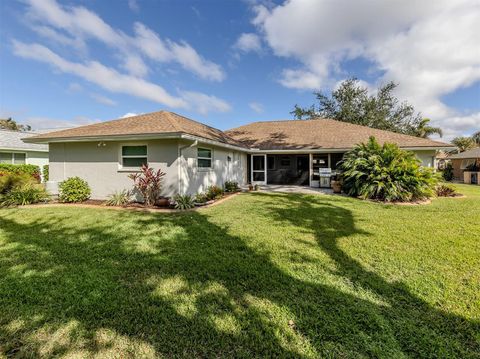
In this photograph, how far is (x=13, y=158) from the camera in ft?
60.4

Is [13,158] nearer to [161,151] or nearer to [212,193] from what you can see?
[161,151]

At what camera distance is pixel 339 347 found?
2271mm

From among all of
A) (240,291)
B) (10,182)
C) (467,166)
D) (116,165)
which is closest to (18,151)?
(10,182)

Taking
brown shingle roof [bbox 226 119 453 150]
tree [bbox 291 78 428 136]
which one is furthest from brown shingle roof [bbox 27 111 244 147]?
tree [bbox 291 78 428 136]

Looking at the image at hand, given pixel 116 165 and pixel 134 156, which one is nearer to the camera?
pixel 134 156

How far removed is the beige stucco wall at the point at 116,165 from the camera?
9328mm

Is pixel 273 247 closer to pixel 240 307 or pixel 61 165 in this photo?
pixel 240 307

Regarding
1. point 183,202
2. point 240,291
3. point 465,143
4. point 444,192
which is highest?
point 465,143

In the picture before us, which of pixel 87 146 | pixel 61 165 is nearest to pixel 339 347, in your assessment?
pixel 87 146

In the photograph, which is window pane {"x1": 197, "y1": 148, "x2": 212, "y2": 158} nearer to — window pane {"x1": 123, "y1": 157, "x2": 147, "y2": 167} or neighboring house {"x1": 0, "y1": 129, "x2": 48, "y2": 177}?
window pane {"x1": 123, "y1": 157, "x2": 147, "y2": 167}

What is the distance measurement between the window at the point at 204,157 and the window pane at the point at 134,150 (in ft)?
7.50

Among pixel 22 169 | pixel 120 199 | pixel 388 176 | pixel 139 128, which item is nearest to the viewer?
pixel 120 199

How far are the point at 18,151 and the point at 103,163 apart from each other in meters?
13.6

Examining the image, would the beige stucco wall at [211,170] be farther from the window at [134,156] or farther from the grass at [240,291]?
the grass at [240,291]
